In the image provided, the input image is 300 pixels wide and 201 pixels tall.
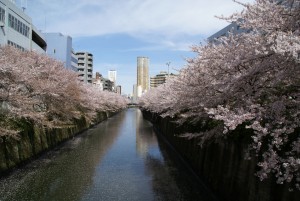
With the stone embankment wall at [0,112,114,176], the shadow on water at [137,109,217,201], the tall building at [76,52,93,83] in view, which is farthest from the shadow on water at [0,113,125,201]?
the tall building at [76,52,93,83]

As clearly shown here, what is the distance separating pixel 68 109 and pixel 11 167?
1308cm

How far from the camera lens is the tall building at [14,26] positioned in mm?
36844

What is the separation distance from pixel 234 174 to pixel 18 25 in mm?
35829

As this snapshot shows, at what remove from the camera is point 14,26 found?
134 feet

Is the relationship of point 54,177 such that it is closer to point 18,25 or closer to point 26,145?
point 26,145

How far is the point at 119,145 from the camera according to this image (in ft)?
118

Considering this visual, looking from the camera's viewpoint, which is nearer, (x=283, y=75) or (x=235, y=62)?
(x=283, y=75)

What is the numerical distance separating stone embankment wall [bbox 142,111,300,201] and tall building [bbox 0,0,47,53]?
22963mm

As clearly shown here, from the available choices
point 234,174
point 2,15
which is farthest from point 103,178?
point 2,15

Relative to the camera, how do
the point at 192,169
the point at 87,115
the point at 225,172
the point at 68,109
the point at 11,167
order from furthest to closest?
the point at 87,115
the point at 68,109
the point at 192,169
the point at 11,167
the point at 225,172

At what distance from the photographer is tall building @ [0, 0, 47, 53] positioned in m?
36.8

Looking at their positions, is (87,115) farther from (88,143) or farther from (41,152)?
(41,152)

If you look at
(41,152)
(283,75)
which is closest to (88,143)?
(41,152)

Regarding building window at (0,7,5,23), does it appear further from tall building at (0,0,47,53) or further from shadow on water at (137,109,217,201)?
shadow on water at (137,109,217,201)
